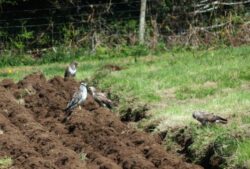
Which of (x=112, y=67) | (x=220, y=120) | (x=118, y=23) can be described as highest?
(x=220, y=120)

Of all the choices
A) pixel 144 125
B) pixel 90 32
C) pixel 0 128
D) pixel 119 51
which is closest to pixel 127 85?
pixel 144 125

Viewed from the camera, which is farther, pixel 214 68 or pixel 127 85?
pixel 214 68

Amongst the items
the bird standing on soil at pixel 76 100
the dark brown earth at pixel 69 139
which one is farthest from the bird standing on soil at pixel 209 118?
the bird standing on soil at pixel 76 100

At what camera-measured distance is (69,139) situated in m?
11.0

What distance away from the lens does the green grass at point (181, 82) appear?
1128 centimetres

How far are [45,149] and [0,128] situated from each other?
5.89 ft

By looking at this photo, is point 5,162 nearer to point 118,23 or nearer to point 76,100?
point 76,100

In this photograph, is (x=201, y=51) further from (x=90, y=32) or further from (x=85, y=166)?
(x=85, y=166)

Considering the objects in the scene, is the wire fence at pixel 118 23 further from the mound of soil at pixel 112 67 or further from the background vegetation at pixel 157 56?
the mound of soil at pixel 112 67

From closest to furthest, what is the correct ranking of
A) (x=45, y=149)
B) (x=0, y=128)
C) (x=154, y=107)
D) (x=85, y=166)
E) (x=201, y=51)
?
(x=85, y=166) < (x=45, y=149) < (x=0, y=128) < (x=154, y=107) < (x=201, y=51)

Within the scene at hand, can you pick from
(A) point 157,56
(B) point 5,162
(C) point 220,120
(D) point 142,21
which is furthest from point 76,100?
(D) point 142,21

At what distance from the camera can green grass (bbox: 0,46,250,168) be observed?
444 inches

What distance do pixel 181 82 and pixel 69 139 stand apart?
162 inches

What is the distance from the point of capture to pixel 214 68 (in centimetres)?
1599
